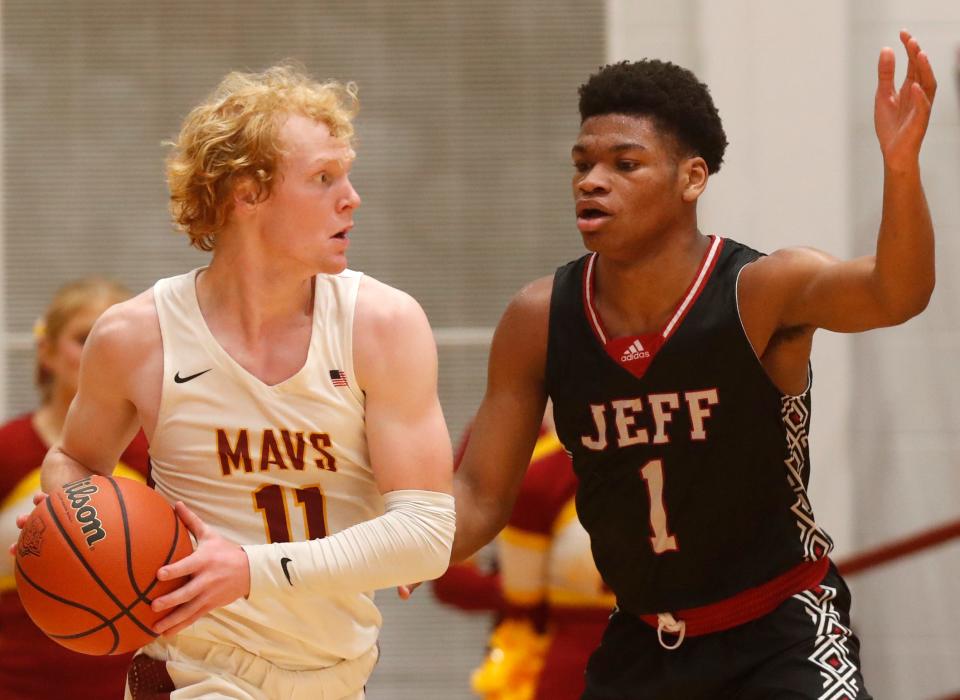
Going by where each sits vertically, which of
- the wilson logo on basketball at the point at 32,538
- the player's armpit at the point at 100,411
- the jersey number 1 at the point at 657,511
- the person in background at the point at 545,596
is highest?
the player's armpit at the point at 100,411

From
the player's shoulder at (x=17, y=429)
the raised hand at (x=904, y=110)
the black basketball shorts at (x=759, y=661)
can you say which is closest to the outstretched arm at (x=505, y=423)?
the black basketball shorts at (x=759, y=661)

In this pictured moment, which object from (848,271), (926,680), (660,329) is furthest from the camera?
(926,680)

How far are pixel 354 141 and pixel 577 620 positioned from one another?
1692mm

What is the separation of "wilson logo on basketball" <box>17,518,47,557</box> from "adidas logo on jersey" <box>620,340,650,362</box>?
1250mm

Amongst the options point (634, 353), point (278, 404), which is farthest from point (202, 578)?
point (634, 353)

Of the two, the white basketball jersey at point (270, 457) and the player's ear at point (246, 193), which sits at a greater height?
the player's ear at point (246, 193)

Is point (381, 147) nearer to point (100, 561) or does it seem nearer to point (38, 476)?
point (38, 476)

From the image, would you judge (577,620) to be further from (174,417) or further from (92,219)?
(92,219)

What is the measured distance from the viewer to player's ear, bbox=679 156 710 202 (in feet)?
10.4

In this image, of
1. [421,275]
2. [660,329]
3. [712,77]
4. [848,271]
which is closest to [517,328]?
[660,329]

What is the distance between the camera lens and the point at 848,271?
290 cm

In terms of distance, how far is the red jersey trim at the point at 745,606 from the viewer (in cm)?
304

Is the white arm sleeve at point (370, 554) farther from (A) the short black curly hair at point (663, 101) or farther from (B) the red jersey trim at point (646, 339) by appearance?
(A) the short black curly hair at point (663, 101)

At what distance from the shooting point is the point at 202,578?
274 centimetres
